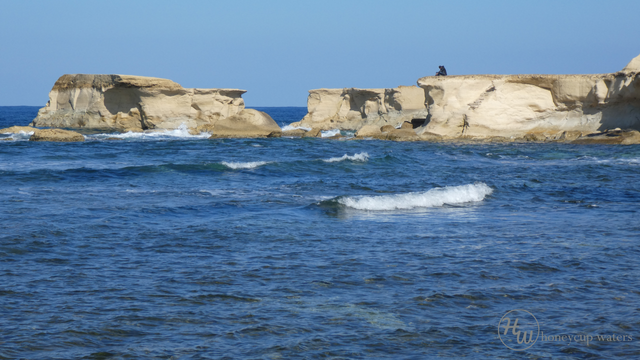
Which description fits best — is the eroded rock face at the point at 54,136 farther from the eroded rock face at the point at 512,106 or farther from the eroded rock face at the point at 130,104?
the eroded rock face at the point at 512,106

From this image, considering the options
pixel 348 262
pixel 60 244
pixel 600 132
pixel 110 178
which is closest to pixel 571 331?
pixel 348 262

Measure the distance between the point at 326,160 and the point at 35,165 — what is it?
998 cm

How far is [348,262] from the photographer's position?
7273 millimetres

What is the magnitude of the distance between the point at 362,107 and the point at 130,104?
18.0m

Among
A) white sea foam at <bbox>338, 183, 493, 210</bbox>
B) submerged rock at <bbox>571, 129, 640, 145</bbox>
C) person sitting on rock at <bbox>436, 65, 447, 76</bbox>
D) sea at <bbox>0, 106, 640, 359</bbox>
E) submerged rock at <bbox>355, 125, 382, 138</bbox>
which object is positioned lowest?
sea at <bbox>0, 106, 640, 359</bbox>

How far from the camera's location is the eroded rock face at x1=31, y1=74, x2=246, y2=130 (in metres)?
41.8

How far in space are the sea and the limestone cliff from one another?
28466 mm

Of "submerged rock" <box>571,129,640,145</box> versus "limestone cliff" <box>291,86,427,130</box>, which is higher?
"limestone cliff" <box>291,86,427,130</box>

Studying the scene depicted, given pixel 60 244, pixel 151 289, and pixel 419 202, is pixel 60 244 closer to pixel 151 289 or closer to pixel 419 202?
pixel 151 289

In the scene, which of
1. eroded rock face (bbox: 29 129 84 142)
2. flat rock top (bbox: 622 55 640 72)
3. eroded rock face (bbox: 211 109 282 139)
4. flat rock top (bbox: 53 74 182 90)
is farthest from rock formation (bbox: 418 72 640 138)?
eroded rock face (bbox: 29 129 84 142)

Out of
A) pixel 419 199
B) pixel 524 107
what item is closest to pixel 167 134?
pixel 524 107

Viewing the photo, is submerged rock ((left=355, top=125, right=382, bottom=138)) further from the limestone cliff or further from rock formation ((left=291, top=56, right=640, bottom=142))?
the limestone cliff

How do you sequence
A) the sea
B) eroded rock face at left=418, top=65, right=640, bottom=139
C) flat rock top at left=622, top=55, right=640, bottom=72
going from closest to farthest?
the sea, flat rock top at left=622, top=55, right=640, bottom=72, eroded rock face at left=418, top=65, right=640, bottom=139

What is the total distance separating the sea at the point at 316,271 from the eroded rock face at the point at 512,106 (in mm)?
17768
